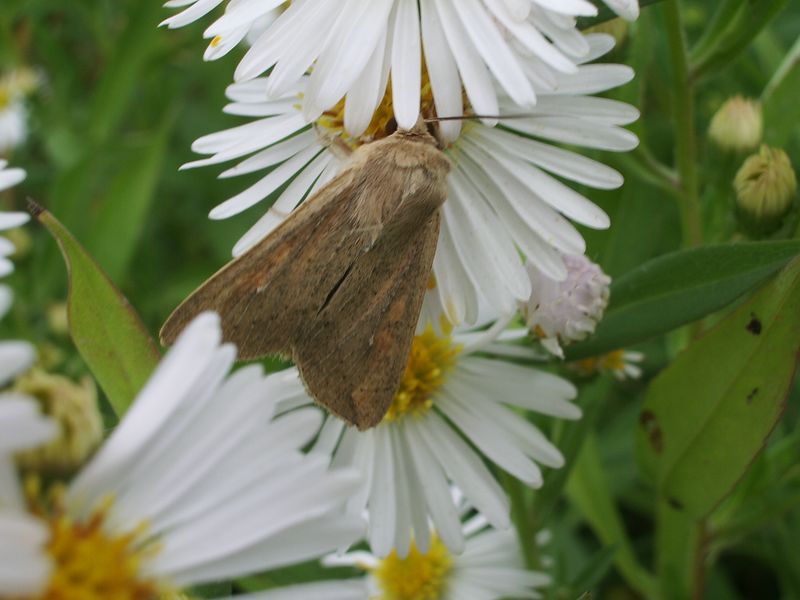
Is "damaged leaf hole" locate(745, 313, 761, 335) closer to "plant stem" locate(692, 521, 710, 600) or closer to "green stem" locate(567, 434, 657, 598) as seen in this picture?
"plant stem" locate(692, 521, 710, 600)

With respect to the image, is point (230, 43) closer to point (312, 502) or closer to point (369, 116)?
point (369, 116)

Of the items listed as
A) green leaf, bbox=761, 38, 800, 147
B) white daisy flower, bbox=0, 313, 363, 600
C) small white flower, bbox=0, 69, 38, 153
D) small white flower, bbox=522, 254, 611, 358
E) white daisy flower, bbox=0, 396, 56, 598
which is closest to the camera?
white daisy flower, bbox=0, 396, 56, 598

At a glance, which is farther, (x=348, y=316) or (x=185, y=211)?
(x=185, y=211)

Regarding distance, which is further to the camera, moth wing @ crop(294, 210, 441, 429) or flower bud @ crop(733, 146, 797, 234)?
flower bud @ crop(733, 146, 797, 234)

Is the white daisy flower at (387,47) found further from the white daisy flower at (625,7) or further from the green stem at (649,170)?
the green stem at (649,170)

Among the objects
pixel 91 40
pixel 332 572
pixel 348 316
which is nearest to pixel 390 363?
pixel 348 316

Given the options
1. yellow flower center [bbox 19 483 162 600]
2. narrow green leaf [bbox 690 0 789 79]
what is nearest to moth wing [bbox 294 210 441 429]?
yellow flower center [bbox 19 483 162 600]

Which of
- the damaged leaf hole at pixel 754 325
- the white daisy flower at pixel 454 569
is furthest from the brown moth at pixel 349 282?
the white daisy flower at pixel 454 569
